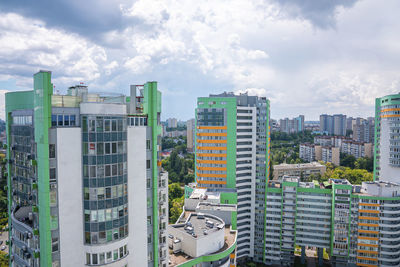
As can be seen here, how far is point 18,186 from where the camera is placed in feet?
78.9

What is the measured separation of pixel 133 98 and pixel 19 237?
15309mm

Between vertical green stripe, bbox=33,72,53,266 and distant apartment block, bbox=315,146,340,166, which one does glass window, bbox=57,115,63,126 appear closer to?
vertical green stripe, bbox=33,72,53,266

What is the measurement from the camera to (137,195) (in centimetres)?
2319

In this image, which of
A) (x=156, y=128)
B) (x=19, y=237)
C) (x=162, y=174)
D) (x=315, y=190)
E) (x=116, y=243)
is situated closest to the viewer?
(x=116, y=243)

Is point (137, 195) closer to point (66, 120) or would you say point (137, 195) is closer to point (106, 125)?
point (106, 125)

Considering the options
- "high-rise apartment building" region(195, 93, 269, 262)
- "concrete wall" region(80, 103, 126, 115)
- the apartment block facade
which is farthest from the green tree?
"concrete wall" region(80, 103, 126, 115)

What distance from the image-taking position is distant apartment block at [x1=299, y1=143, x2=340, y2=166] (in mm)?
132375

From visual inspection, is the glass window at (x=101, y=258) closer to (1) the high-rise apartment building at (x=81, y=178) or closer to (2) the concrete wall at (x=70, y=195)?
(1) the high-rise apartment building at (x=81, y=178)

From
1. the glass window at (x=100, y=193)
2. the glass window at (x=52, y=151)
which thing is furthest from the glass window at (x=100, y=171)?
the glass window at (x=52, y=151)

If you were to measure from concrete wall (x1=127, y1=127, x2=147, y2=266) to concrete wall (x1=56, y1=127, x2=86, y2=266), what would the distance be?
3855 mm

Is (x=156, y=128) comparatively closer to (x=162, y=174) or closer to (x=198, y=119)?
(x=162, y=174)

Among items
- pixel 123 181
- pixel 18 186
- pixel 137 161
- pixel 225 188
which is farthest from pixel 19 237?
pixel 225 188

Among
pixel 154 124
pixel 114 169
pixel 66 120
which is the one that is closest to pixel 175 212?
pixel 154 124

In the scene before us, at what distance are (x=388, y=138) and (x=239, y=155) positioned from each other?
3626 centimetres
